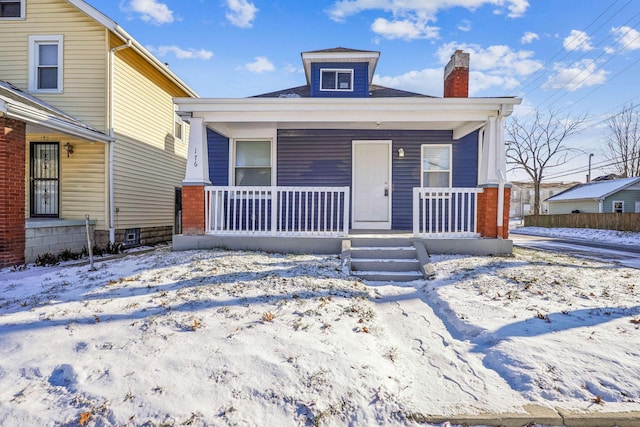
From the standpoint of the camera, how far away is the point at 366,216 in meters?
8.41

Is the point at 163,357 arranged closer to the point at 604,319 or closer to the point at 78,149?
the point at 604,319

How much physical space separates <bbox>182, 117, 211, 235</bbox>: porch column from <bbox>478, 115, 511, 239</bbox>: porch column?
533 cm

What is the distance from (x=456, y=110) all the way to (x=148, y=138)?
8.31 meters

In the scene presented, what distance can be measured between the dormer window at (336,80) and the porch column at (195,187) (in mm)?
4843

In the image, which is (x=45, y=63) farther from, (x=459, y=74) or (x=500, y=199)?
(x=500, y=199)

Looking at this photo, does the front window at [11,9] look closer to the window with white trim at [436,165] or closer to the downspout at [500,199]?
the window with white trim at [436,165]

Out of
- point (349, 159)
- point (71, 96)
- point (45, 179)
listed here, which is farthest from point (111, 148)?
point (349, 159)

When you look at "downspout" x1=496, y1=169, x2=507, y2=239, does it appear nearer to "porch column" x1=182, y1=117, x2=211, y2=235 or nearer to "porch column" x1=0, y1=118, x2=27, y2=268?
"porch column" x1=182, y1=117, x2=211, y2=235

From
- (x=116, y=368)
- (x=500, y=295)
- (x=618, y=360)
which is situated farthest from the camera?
(x=500, y=295)

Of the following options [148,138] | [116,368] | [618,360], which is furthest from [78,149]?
[618,360]

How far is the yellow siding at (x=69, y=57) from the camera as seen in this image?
27.5ft

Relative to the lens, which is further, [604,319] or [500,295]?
[500,295]

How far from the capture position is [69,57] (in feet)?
27.6

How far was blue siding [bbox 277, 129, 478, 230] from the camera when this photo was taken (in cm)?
832
